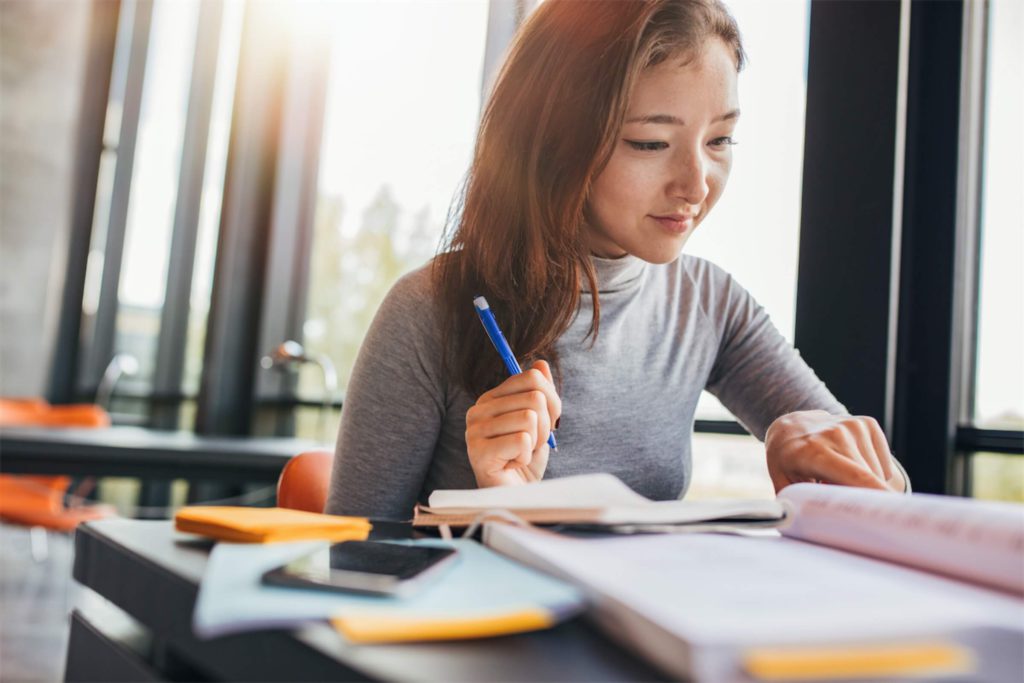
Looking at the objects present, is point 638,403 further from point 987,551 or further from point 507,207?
point 987,551

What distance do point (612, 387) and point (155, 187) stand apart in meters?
4.76

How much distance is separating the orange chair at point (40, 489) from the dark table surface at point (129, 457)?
27.2 inches

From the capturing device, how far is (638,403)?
118 cm

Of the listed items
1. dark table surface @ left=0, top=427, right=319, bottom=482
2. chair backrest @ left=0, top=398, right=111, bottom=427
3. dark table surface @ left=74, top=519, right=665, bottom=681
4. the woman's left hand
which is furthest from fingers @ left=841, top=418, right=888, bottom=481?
chair backrest @ left=0, top=398, right=111, bottom=427

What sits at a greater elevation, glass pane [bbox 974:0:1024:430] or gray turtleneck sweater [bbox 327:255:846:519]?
glass pane [bbox 974:0:1024:430]

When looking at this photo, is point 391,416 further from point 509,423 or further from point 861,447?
point 861,447

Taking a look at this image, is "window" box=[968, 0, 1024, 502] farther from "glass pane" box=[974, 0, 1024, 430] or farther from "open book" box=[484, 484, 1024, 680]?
"open book" box=[484, 484, 1024, 680]

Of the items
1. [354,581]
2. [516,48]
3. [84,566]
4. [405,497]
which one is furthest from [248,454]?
[354,581]

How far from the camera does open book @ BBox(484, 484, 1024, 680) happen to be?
0.29 m

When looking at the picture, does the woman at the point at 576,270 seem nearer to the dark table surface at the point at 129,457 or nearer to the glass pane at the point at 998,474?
the glass pane at the point at 998,474

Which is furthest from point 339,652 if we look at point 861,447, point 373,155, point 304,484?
point 373,155

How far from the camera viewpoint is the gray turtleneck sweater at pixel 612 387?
41.4 inches

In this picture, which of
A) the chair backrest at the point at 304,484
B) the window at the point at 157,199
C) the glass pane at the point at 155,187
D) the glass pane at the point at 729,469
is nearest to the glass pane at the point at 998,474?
the glass pane at the point at 729,469

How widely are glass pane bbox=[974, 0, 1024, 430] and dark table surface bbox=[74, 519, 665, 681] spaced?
1430 millimetres
